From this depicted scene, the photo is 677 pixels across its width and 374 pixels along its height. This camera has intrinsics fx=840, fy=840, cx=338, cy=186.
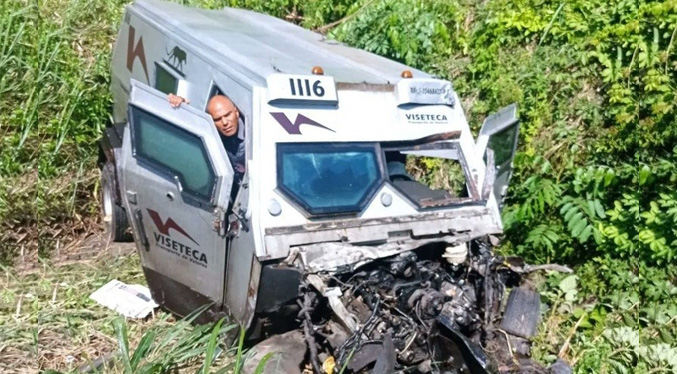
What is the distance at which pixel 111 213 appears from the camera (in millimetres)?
5469

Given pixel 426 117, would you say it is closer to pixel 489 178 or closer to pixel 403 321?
pixel 489 178

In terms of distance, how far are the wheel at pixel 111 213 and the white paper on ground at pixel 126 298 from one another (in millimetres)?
399

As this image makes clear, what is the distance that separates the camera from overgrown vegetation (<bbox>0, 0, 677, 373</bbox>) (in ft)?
14.9

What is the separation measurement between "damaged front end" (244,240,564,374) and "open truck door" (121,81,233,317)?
0.50 m

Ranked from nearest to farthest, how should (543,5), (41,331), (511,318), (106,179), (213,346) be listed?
(213,346), (41,331), (511,318), (106,179), (543,5)

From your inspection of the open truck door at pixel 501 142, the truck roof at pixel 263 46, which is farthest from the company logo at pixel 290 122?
the open truck door at pixel 501 142

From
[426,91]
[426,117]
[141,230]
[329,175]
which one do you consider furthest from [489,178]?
[141,230]

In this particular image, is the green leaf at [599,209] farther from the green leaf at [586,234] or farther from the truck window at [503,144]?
the truck window at [503,144]

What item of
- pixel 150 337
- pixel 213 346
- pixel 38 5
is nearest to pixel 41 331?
pixel 150 337

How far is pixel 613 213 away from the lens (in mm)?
5082

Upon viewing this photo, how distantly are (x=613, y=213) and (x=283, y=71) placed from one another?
216cm

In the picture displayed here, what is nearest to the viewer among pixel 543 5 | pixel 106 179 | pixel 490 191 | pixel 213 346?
pixel 213 346

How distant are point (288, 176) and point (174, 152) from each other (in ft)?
2.16

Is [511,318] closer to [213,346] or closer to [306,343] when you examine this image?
[306,343]
